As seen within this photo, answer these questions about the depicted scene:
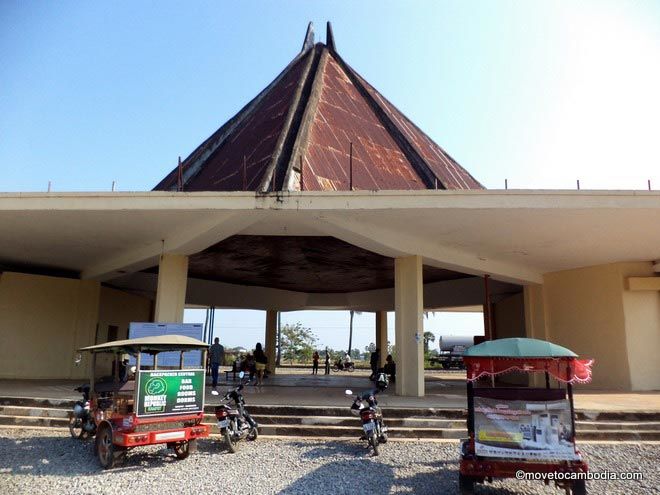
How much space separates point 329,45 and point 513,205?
16.0 m

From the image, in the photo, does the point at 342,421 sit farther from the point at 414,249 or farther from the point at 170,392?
the point at 414,249

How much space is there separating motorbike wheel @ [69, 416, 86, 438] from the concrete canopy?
3894 mm

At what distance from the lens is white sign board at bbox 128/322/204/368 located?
33.1 ft

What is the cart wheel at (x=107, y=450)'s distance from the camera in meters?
6.49

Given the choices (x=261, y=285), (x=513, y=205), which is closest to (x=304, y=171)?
(x=513, y=205)

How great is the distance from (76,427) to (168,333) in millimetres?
2694

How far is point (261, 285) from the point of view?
2227 cm

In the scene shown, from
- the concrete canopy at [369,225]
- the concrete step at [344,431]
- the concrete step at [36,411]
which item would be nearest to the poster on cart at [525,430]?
the concrete step at [344,431]

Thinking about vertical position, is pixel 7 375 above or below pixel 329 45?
below

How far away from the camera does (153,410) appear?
667cm

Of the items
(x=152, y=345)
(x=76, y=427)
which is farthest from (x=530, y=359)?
(x=76, y=427)

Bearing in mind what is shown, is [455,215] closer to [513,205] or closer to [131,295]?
[513,205]

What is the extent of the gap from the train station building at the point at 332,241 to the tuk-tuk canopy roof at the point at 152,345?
3134mm

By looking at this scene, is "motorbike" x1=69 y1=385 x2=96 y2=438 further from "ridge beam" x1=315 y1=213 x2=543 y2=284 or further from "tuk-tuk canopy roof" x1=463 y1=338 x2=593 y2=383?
"tuk-tuk canopy roof" x1=463 y1=338 x2=593 y2=383
